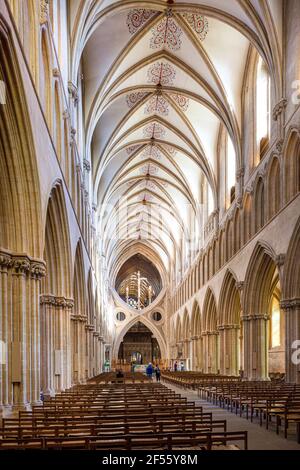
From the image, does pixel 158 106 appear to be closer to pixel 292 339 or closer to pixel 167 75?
pixel 167 75

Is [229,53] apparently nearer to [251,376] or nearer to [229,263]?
[229,263]

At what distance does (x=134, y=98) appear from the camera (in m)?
32.4

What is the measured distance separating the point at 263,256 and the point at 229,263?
19.8 feet

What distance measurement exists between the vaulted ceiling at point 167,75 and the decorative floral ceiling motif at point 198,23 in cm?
5

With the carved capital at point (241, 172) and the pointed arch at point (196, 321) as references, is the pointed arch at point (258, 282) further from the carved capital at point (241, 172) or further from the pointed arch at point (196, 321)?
the pointed arch at point (196, 321)

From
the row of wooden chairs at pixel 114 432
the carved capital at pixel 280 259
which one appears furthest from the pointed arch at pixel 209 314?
the row of wooden chairs at pixel 114 432

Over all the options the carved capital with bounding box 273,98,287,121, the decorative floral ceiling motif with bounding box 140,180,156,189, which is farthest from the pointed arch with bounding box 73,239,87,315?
the decorative floral ceiling motif with bounding box 140,180,156,189

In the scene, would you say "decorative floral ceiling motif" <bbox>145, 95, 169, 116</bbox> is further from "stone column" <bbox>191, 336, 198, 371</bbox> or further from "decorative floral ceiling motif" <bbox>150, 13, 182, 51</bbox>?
"stone column" <bbox>191, 336, 198, 371</bbox>

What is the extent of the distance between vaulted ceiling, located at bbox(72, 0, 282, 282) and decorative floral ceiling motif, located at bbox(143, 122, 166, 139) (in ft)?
0.25

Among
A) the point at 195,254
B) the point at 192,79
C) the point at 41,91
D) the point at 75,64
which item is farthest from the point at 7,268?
the point at 195,254

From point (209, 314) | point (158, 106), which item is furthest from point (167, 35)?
point (209, 314)

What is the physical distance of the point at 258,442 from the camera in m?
10.2

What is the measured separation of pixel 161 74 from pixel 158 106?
3.92 meters

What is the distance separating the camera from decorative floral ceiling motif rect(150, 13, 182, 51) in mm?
25891
